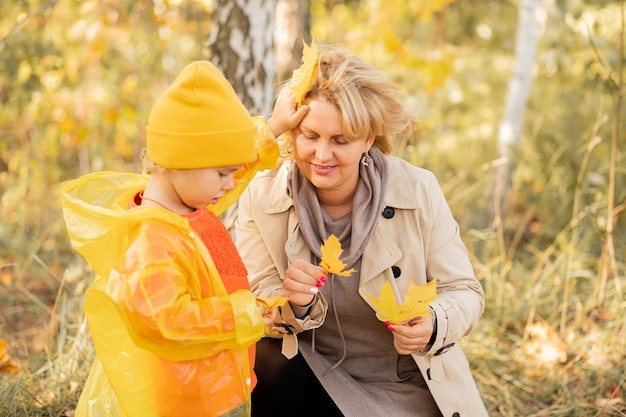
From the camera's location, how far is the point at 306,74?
2234 millimetres

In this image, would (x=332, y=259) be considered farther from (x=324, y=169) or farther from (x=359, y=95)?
(x=359, y=95)

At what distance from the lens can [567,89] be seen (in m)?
7.16

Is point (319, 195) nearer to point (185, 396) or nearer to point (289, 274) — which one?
point (289, 274)

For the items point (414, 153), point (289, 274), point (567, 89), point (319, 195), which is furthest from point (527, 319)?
point (567, 89)

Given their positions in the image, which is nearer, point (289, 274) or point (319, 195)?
point (289, 274)

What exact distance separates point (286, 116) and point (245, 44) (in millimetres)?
1025

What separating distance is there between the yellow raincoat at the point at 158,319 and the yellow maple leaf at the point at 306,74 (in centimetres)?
67

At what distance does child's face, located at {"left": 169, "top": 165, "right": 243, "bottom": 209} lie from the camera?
70.0 inches

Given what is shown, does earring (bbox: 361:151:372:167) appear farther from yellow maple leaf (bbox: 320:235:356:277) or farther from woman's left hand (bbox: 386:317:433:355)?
woman's left hand (bbox: 386:317:433:355)

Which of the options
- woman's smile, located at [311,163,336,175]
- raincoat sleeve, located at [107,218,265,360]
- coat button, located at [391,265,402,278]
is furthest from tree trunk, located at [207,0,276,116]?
raincoat sleeve, located at [107,218,265,360]

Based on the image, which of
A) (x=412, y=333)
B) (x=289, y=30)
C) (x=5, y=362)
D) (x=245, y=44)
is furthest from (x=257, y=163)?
(x=289, y=30)

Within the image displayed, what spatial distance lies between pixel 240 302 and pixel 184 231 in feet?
0.76

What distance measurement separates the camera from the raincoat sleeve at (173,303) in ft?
5.44

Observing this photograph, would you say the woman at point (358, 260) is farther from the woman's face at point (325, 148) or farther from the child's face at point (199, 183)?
the child's face at point (199, 183)
